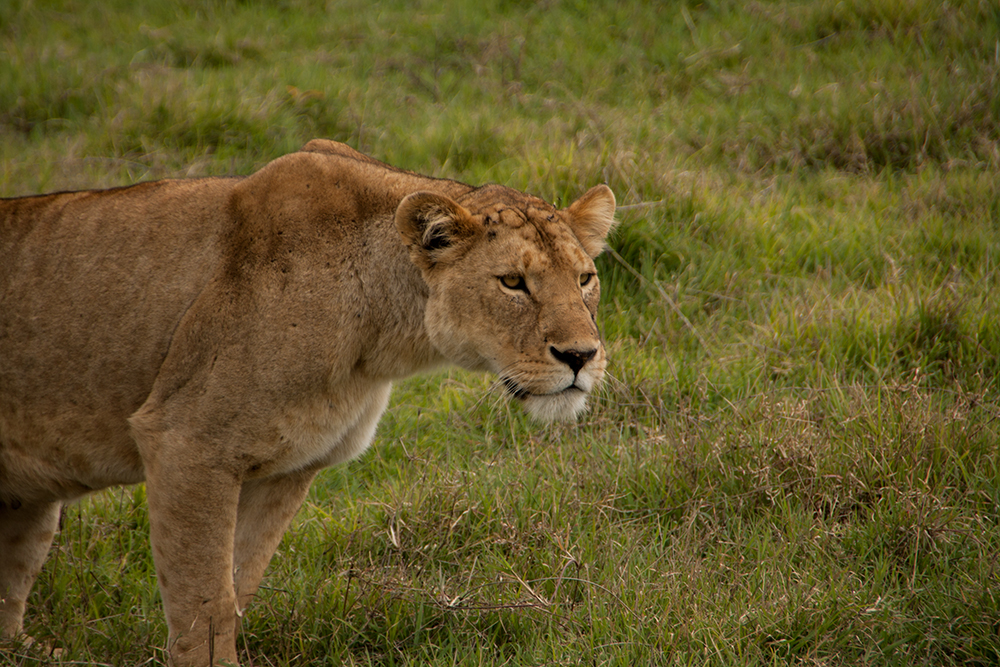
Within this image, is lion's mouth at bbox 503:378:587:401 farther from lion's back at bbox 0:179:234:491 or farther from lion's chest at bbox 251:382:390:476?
lion's back at bbox 0:179:234:491

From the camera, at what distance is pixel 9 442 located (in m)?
3.49

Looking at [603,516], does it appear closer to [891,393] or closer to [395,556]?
[395,556]

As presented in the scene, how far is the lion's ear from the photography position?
3.71m

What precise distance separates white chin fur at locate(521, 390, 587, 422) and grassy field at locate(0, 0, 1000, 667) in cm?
61

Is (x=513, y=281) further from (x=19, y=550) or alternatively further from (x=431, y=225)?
(x=19, y=550)

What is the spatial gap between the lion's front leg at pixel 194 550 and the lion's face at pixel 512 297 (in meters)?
0.92

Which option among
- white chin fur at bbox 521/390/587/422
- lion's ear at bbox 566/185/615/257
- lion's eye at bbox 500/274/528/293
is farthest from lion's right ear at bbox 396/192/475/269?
white chin fur at bbox 521/390/587/422

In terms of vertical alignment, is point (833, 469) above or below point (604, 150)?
below

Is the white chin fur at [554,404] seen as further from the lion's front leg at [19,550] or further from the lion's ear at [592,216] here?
the lion's front leg at [19,550]

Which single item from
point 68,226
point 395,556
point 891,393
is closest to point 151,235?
point 68,226

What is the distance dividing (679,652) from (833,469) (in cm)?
127

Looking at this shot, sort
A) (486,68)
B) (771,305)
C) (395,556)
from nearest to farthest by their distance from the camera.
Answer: (395,556)
(771,305)
(486,68)

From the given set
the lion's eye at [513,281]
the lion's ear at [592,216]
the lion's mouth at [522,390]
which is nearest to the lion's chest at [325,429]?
the lion's mouth at [522,390]

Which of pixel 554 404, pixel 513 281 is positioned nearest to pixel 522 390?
pixel 554 404
